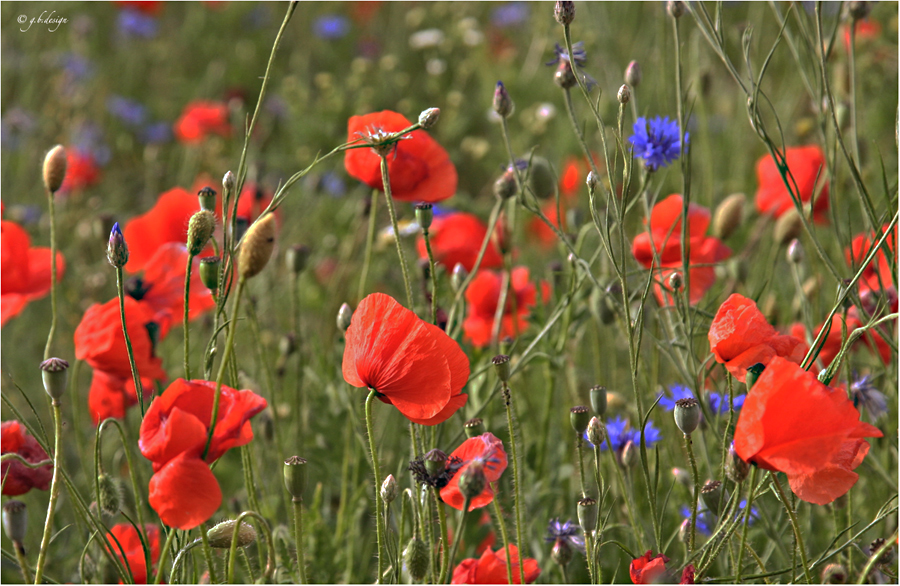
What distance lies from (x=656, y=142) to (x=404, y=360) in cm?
49

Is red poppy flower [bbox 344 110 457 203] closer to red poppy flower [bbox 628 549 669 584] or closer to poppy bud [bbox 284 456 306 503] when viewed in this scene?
poppy bud [bbox 284 456 306 503]

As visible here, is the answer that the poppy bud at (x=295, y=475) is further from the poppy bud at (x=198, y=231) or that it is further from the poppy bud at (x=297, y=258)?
the poppy bud at (x=297, y=258)

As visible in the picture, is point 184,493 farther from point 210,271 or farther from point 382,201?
point 382,201

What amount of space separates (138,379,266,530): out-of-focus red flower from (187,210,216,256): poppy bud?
0.12 m

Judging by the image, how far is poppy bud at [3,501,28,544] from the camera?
2.66 feet

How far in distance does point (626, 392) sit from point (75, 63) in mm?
2203

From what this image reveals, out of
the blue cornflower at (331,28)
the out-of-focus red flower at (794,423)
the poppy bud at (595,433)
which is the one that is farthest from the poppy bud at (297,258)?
the blue cornflower at (331,28)

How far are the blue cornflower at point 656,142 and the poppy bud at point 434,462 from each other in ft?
1.54

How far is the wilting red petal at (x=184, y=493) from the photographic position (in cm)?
66

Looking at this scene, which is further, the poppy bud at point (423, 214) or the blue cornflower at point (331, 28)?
the blue cornflower at point (331, 28)

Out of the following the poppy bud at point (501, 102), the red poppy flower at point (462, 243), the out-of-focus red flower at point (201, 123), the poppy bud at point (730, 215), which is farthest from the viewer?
the out-of-focus red flower at point (201, 123)

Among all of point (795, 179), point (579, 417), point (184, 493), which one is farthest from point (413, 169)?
point (795, 179)

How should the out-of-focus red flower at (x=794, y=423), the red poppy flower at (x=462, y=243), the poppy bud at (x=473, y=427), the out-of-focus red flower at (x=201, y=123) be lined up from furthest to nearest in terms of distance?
the out-of-focus red flower at (x=201, y=123) → the red poppy flower at (x=462, y=243) → the poppy bud at (x=473, y=427) → the out-of-focus red flower at (x=794, y=423)

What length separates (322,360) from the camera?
1275 millimetres
